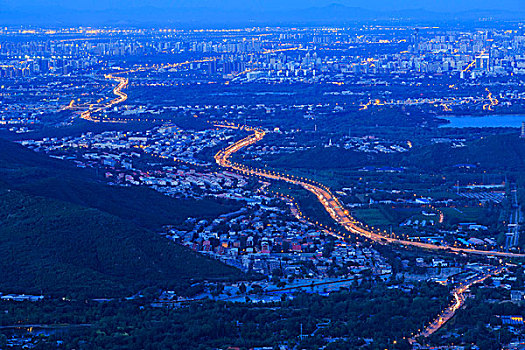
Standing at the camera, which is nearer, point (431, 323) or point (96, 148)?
point (431, 323)

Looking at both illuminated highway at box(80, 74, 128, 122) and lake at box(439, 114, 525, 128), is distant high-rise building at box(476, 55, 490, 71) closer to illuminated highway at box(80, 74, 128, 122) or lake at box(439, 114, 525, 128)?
illuminated highway at box(80, 74, 128, 122)

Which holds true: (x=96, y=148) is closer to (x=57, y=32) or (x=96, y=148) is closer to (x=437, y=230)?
(x=437, y=230)

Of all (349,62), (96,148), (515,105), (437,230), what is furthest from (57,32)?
(437,230)

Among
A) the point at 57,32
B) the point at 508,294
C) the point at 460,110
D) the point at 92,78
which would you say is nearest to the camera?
the point at 508,294

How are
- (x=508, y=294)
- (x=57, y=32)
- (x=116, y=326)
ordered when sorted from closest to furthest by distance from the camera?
(x=116, y=326) < (x=508, y=294) < (x=57, y=32)

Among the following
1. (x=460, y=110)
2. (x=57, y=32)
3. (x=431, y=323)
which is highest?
(x=57, y=32)

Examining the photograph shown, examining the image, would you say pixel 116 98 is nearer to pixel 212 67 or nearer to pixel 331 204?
pixel 212 67

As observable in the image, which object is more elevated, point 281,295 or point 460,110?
point 460,110

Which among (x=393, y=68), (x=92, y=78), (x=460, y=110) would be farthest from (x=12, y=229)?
(x=393, y=68)
